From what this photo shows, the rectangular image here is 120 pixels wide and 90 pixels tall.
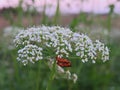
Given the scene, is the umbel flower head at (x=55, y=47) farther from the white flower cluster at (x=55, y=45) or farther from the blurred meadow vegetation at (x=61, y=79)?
the blurred meadow vegetation at (x=61, y=79)

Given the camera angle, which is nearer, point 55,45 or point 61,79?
point 55,45

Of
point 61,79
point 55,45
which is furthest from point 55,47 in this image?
point 61,79

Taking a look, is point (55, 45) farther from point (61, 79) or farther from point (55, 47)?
point (61, 79)

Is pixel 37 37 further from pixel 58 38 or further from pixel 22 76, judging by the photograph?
pixel 22 76

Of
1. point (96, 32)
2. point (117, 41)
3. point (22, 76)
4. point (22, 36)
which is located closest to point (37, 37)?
point (22, 36)

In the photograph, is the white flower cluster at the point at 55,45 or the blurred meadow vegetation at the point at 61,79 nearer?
the white flower cluster at the point at 55,45

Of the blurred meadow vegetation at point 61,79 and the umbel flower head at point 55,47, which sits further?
the blurred meadow vegetation at point 61,79

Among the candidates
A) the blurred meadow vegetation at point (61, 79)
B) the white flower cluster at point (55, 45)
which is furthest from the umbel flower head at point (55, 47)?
the blurred meadow vegetation at point (61, 79)
